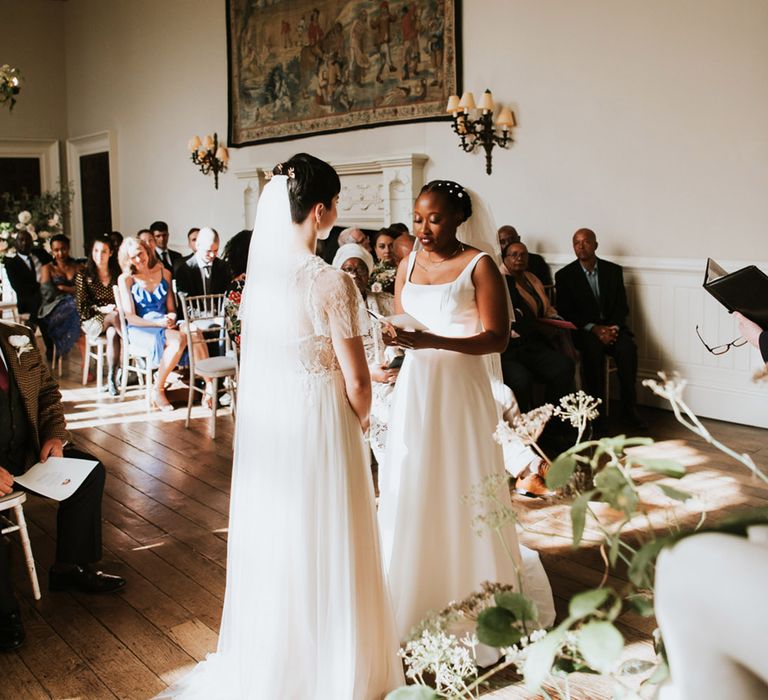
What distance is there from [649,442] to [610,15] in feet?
22.6

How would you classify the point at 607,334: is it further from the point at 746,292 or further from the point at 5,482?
the point at 5,482

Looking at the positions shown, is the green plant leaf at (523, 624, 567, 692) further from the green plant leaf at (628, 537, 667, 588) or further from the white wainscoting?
the white wainscoting

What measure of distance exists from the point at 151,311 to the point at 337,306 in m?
5.41

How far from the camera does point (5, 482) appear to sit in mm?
3445

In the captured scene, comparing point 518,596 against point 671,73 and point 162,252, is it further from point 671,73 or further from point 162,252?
point 162,252

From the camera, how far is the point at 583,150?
7266 millimetres

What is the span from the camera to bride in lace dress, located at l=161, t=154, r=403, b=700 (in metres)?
2.57

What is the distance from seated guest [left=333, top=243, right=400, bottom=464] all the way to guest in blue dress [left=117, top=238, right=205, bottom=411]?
219 centimetres

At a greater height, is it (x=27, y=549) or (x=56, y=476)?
(x=56, y=476)

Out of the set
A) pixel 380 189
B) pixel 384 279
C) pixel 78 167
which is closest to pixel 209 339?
pixel 384 279

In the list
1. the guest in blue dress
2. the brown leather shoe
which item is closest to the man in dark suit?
the brown leather shoe

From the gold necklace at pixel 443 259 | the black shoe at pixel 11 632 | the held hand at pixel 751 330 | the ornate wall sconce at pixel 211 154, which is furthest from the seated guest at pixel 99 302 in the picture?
the held hand at pixel 751 330

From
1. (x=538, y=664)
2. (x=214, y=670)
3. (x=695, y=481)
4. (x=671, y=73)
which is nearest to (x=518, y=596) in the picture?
(x=538, y=664)

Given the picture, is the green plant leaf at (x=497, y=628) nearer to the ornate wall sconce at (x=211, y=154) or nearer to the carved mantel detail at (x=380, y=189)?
the carved mantel detail at (x=380, y=189)
